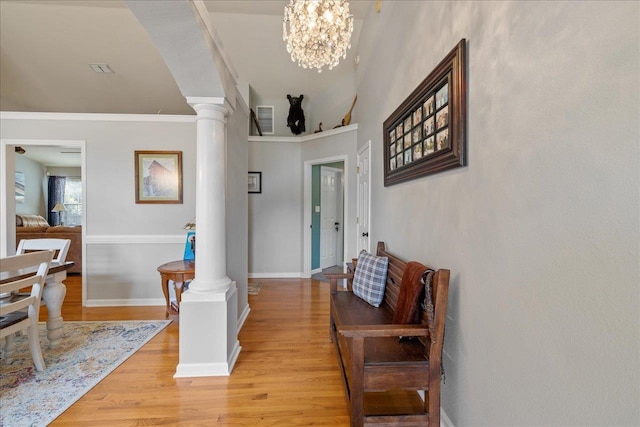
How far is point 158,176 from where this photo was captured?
3.55m

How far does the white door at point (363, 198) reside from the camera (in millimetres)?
3255

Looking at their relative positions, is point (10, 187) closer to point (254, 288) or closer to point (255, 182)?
point (255, 182)

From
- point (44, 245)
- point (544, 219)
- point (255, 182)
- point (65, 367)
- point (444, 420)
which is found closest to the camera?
point (544, 219)

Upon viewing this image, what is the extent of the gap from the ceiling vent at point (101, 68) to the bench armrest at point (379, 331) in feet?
17.8

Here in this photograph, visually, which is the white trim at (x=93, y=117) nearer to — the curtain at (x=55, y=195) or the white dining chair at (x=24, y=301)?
the white dining chair at (x=24, y=301)

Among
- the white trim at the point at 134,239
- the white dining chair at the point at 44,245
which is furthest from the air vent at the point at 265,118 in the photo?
the white dining chair at the point at 44,245

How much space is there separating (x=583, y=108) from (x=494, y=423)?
116 centimetres

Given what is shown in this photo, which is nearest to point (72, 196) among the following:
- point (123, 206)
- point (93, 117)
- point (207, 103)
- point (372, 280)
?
point (93, 117)

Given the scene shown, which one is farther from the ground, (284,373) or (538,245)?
(538,245)

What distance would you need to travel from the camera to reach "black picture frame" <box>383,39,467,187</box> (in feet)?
4.29

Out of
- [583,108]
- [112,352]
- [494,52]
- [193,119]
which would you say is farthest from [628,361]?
[193,119]

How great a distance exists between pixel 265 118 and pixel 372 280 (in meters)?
4.40

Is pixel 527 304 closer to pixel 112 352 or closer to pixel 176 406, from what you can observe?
pixel 176 406

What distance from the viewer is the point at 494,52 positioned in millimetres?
1113
